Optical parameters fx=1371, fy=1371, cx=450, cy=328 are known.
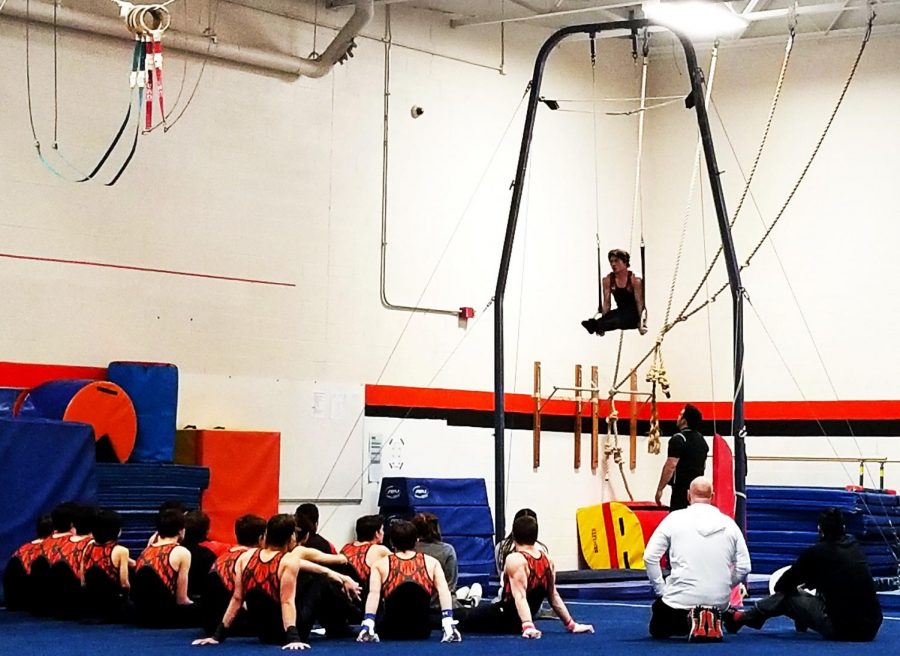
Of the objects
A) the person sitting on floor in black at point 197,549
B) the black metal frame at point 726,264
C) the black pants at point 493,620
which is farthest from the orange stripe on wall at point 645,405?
the black pants at point 493,620

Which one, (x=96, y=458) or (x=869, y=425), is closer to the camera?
(x=96, y=458)

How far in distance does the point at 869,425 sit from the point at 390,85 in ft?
22.4

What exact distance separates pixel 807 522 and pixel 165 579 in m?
7.38

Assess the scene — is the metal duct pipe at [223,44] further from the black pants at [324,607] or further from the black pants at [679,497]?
the black pants at [324,607]

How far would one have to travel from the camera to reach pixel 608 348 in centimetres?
1731

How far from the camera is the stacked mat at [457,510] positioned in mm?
14289

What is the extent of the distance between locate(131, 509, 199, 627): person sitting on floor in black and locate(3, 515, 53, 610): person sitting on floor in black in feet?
3.92

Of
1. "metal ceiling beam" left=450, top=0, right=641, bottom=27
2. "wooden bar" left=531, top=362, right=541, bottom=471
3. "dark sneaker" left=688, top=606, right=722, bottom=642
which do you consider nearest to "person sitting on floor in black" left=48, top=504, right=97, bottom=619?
"dark sneaker" left=688, top=606, right=722, bottom=642

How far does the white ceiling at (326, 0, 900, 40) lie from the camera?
15.2 meters

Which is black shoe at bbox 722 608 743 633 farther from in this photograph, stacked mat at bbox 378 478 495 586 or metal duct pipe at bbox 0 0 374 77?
metal duct pipe at bbox 0 0 374 77

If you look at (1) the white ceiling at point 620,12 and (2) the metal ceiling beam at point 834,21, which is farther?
(2) the metal ceiling beam at point 834,21

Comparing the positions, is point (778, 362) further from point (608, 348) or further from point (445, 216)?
point (445, 216)

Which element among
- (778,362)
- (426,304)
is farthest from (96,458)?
(778,362)

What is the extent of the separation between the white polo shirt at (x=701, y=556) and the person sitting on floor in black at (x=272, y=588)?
222cm
